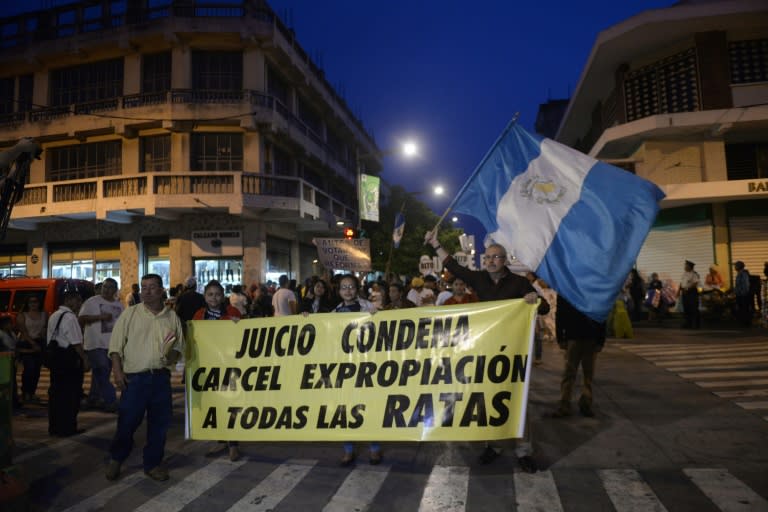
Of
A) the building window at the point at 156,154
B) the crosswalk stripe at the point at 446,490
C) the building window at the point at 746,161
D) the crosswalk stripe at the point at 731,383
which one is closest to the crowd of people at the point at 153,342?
the crosswalk stripe at the point at 446,490

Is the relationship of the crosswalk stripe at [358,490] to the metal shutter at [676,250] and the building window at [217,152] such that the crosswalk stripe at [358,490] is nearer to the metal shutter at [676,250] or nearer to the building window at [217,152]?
the building window at [217,152]

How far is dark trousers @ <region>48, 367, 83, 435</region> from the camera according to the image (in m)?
6.23

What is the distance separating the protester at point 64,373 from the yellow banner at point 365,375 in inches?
92.4

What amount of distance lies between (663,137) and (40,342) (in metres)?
20.2

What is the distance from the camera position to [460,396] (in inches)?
171

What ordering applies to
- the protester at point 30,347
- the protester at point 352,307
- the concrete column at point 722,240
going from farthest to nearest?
the concrete column at point 722,240
the protester at point 30,347
the protester at point 352,307

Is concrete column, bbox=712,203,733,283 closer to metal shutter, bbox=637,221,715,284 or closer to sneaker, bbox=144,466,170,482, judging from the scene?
metal shutter, bbox=637,221,715,284

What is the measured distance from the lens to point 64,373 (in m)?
6.37

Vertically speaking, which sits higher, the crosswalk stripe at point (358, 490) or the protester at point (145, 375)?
the protester at point (145, 375)

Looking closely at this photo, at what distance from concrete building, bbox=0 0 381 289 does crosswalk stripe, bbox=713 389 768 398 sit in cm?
1448

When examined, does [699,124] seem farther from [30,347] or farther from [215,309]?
[30,347]

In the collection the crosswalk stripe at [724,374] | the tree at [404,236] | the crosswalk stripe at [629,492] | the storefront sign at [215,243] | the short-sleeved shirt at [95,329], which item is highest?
the tree at [404,236]

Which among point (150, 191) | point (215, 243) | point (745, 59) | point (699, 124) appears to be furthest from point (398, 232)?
point (745, 59)

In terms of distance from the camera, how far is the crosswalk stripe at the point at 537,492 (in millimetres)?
3760
